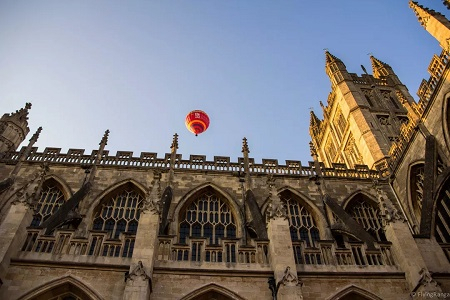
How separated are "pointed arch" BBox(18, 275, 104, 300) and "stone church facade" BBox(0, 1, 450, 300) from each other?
0.03 meters

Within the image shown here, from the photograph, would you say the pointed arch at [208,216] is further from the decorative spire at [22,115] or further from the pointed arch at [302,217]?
the decorative spire at [22,115]

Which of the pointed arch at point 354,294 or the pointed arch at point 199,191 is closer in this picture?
the pointed arch at point 354,294

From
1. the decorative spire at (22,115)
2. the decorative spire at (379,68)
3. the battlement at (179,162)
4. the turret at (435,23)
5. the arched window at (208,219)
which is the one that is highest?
the decorative spire at (379,68)

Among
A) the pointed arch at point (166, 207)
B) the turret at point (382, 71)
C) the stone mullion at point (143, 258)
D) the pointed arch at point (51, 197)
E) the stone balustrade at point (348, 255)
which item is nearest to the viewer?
the stone mullion at point (143, 258)

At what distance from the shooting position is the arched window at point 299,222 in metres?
14.9

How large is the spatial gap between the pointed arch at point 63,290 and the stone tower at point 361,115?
15424mm

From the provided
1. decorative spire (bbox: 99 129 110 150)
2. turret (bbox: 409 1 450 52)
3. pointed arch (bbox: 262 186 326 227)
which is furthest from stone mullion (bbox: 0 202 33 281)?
turret (bbox: 409 1 450 52)

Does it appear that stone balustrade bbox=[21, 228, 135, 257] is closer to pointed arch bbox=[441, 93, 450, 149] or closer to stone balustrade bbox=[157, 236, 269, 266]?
stone balustrade bbox=[157, 236, 269, 266]

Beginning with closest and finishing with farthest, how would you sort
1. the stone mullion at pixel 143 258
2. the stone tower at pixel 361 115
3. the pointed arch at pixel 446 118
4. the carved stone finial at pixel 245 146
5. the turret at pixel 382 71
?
the stone mullion at pixel 143 258 < the pointed arch at pixel 446 118 < the carved stone finial at pixel 245 146 < the stone tower at pixel 361 115 < the turret at pixel 382 71

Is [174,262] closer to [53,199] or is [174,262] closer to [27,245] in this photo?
[27,245]

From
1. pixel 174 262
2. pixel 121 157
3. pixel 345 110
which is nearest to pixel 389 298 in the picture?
pixel 174 262

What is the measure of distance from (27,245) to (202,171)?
8.40m

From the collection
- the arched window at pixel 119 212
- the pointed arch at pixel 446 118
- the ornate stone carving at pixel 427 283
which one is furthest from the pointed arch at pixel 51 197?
the pointed arch at pixel 446 118

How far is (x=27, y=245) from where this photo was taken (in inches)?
389
